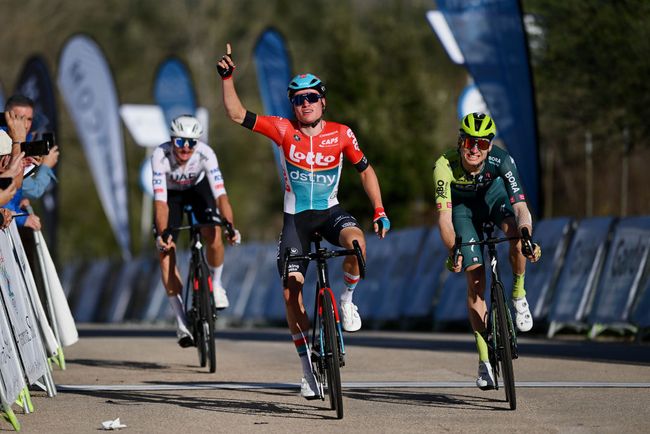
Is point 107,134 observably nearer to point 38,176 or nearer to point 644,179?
point 644,179

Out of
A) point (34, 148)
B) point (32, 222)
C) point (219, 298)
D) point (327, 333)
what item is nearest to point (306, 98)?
point (327, 333)

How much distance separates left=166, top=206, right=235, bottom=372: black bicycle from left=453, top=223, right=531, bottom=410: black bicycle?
338 centimetres

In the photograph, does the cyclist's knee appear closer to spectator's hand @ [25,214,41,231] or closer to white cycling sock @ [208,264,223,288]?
spectator's hand @ [25,214,41,231]

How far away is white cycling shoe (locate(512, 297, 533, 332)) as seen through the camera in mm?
10406

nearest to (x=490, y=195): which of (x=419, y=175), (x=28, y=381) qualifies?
(x=28, y=381)

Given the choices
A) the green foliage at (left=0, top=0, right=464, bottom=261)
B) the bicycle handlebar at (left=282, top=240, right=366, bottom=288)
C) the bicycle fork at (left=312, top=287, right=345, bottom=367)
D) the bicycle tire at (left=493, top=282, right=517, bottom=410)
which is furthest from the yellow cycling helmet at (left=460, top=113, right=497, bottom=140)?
the green foliage at (left=0, top=0, right=464, bottom=261)

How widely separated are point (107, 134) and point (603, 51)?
11.2m

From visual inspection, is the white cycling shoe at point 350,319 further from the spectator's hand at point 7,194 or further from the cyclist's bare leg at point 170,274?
the cyclist's bare leg at point 170,274

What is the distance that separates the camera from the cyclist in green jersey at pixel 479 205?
33.2ft

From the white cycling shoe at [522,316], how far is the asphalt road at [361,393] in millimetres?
474

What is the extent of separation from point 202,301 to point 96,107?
16933mm

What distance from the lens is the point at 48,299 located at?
11812mm

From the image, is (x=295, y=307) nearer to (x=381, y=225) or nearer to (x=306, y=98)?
(x=381, y=225)

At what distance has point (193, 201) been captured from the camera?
13906mm
